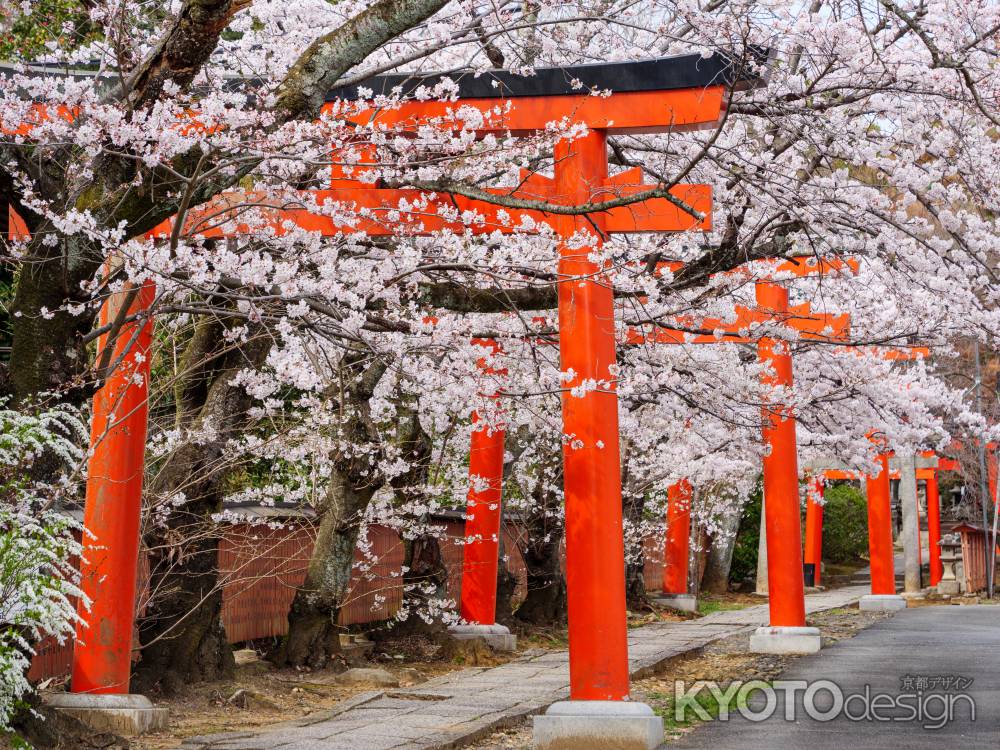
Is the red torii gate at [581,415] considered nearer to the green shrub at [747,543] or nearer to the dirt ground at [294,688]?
the dirt ground at [294,688]

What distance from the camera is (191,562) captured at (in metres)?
10.7

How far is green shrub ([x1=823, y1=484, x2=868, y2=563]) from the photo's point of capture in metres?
37.8

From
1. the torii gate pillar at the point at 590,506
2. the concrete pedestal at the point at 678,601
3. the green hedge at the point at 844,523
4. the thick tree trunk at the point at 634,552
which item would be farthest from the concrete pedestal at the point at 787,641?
the green hedge at the point at 844,523

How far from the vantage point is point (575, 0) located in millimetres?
9258

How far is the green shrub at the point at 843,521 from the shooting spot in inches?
1486

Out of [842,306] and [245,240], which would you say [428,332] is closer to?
[245,240]

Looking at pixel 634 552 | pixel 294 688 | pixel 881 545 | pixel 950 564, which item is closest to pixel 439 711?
pixel 294 688

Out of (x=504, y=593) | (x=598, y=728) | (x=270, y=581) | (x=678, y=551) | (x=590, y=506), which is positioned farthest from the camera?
(x=678, y=551)

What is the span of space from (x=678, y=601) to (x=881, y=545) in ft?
15.3

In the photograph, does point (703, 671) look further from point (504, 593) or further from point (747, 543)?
point (747, 543)

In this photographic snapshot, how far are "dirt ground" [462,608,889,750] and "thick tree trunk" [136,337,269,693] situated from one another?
10.7ft

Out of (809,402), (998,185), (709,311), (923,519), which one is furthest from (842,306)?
(923,519)

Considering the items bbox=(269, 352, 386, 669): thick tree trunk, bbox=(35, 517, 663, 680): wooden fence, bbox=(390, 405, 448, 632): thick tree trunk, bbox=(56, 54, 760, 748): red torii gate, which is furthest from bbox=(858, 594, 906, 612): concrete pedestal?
bbox=(56, 54, 760, 748): red torii gate

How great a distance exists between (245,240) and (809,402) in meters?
8.23
